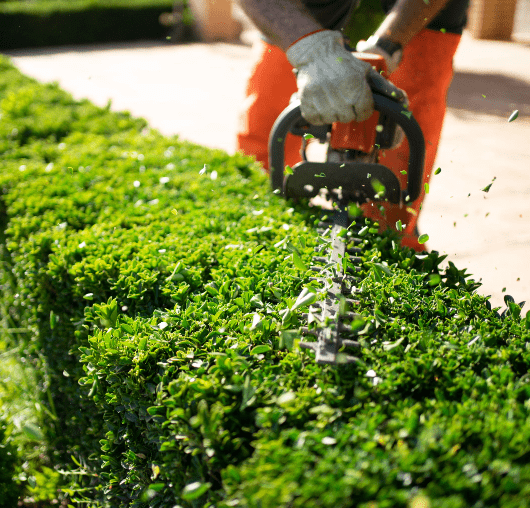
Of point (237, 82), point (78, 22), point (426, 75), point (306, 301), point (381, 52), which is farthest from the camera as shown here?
point (78, 22)

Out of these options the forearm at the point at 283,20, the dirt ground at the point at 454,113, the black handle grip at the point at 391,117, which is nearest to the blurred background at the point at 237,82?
the dirt ground at the point at 454,113

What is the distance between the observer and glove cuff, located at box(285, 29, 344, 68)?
2.06m

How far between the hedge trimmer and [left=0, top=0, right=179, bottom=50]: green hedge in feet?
46.7

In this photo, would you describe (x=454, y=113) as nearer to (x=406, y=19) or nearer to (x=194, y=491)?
Result: (x=406, y=19)

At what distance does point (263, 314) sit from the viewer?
5.25 feet

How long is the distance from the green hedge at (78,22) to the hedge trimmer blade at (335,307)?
1478 centimetres

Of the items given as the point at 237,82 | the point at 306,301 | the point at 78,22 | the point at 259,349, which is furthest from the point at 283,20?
the point at 78,22

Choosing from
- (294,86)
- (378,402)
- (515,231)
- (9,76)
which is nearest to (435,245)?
(515,231)

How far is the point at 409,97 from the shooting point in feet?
8.48

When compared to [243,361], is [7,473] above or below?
below

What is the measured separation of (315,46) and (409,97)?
0.76 meters

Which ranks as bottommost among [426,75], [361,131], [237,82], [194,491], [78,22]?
[237,82]

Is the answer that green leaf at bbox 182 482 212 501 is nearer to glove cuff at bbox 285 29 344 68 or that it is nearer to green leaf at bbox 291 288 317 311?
green leaf at bbox 291 288 317 311

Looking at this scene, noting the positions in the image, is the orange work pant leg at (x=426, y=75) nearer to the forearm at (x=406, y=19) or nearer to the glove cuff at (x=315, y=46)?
the forearm at (x=406, y=19)
